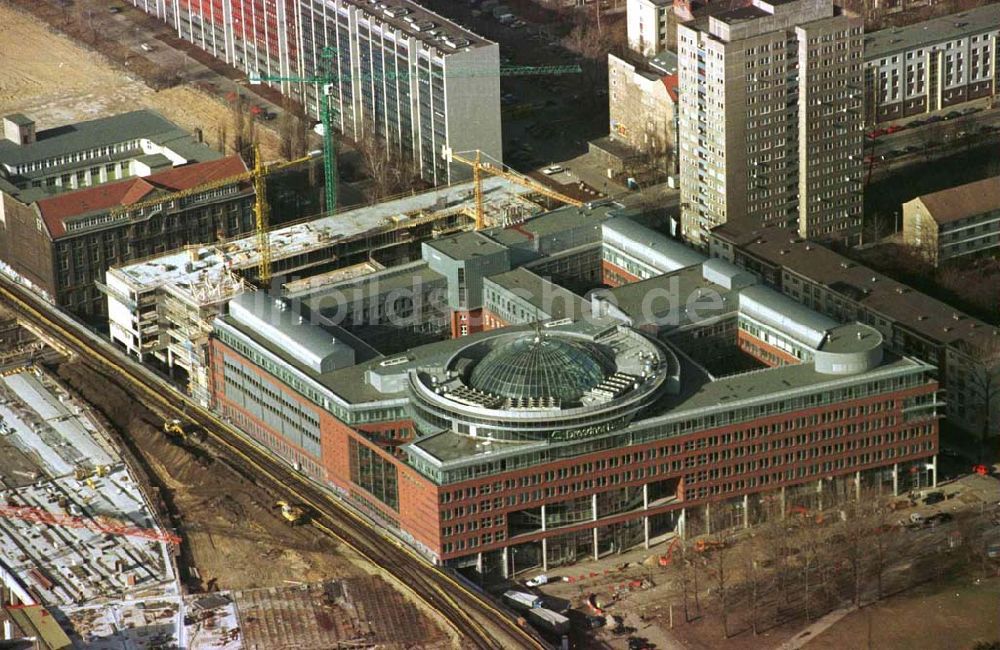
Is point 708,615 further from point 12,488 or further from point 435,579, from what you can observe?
point 12,488

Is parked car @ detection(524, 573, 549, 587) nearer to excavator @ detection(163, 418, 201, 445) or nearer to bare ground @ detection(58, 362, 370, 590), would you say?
bare ground @ detection(58, 362, 370, 590)

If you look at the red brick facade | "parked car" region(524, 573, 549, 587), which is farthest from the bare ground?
"parked car" region(524, 573, 549, 587)

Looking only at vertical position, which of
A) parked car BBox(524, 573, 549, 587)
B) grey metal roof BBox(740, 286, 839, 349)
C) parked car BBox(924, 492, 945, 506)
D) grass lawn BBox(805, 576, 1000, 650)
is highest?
grey metal roof BBox(740, 286, 839, 349)

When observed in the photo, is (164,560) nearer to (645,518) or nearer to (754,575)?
(645,518)

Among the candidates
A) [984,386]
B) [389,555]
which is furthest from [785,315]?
[389,555]

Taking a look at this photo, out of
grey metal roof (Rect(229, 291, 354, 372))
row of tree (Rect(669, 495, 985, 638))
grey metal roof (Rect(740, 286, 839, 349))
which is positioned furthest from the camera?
grey metal roof (Rect(229, 291, 354, 372))

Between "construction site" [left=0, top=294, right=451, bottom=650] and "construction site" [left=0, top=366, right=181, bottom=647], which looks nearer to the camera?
"construction site" [left=0, top=294, right=451, bottom=650]
